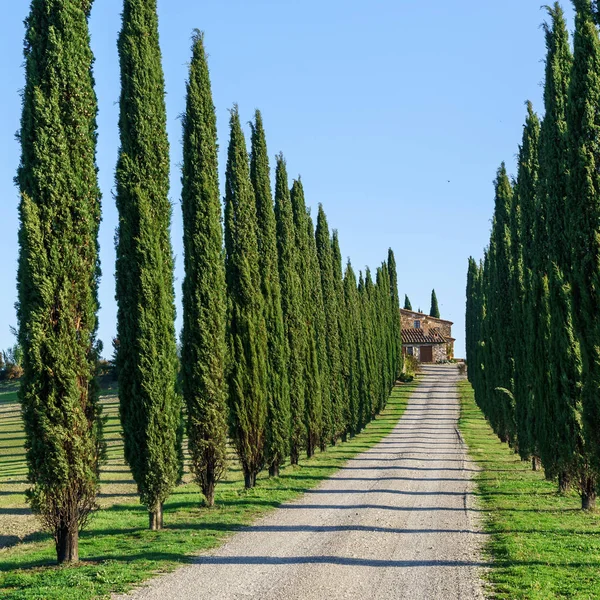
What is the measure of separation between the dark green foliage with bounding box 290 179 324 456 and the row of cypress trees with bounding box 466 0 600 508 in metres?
7.54

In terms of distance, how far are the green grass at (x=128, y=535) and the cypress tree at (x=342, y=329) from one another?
983cm

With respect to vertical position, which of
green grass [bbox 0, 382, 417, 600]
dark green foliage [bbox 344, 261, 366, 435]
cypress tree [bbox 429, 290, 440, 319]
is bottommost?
green grass [bbox 0, 382, 417, 600]

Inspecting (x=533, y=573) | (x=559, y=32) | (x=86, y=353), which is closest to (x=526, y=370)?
(x=559, y=32)

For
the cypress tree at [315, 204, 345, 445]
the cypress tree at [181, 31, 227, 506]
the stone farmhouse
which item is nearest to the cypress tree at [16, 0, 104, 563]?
the cypress tree at [181, 31, 227, 506]

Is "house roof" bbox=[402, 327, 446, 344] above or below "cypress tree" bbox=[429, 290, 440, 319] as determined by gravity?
below

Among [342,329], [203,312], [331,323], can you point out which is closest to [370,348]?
[342,329]

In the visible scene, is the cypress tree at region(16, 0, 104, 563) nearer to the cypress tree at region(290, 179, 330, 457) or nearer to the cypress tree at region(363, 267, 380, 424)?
the cypress tree at region(290, 179, 330, 457)

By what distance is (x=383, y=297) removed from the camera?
2581 inches

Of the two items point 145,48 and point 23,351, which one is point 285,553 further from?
point 145,48

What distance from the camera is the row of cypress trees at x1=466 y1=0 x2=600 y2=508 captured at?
12016 millimetres

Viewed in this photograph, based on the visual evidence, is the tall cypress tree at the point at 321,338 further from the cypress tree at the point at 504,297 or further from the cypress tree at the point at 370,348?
the cypress tree at the point at 370,348

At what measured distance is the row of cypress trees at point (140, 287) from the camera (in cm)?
1120

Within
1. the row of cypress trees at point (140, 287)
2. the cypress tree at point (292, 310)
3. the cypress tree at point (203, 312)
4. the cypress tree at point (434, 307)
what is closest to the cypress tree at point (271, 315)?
the row of cypress trees at point (140, 287)

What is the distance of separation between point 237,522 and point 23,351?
19.6ft
